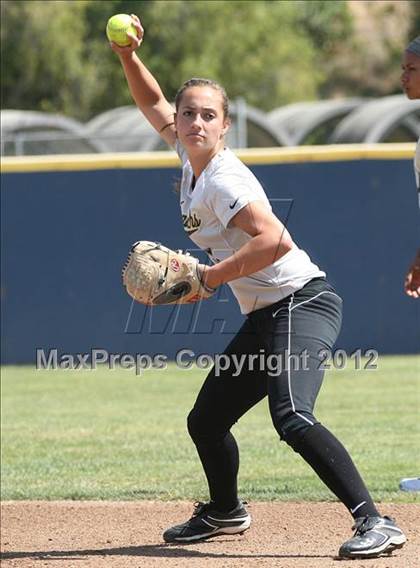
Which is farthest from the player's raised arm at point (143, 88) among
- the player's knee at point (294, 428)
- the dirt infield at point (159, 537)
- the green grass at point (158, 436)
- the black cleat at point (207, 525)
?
the green grass at point (158, 436)

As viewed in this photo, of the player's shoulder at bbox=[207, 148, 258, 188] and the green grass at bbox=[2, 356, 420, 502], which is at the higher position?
the player's shoulder at bbox=[207, 148, 258, 188]

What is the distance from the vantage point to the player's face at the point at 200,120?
434 centimetres

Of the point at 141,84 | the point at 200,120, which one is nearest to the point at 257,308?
the point at 200,120

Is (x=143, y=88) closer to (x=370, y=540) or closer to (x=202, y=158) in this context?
(x=202, y=158)

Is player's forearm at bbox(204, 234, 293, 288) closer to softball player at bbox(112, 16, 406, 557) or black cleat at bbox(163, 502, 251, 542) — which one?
softball player at bbox(112, 16, 406, 557)

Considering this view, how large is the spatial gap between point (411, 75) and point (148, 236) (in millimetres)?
7715

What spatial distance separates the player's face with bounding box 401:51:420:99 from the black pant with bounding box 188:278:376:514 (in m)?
0.85

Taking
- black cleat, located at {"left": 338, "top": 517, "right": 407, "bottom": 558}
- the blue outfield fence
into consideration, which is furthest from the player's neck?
the blue outfield fence

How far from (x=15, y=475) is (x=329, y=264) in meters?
5.93

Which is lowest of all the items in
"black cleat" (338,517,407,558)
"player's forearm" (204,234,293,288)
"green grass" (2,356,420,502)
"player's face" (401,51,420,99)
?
"green grass" (2,356,420,502)

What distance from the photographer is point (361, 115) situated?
72.5 feet

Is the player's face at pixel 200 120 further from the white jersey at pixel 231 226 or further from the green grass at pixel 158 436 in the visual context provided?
the green grass at pixel 158 436

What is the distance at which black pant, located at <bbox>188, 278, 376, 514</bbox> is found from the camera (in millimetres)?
4254

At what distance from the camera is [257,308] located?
4492 mm
